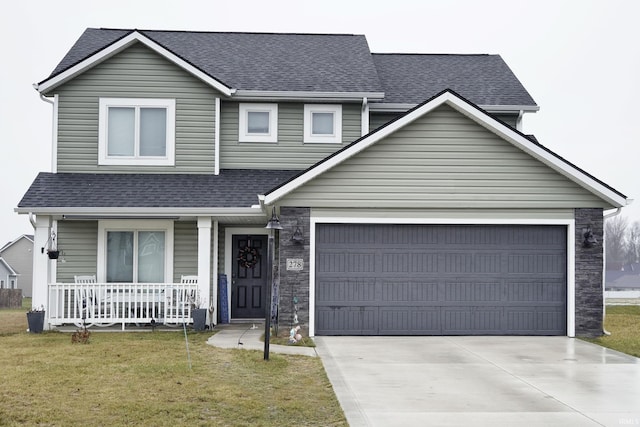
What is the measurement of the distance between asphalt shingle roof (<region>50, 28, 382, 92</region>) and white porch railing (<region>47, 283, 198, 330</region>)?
5.21 metres

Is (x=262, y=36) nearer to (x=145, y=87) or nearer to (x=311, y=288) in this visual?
(x=145, y=87)

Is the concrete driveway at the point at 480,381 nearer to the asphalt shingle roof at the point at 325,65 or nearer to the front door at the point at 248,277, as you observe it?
the front door at the point at 248,277

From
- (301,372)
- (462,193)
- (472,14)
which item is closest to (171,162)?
(462,193)

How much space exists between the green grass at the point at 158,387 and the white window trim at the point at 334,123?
6.75m

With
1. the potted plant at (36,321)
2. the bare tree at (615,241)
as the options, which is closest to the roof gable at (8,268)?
the potted plant at (36,321)

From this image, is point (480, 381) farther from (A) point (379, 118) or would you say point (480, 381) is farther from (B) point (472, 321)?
(A) point (379, 118)

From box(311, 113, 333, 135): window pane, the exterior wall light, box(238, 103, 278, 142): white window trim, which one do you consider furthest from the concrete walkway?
the exterior wall light

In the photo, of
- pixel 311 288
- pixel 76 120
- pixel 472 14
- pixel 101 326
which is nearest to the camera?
pixel 311 288

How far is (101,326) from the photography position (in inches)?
640

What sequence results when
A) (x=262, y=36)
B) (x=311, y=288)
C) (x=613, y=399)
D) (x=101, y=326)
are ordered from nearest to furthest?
(x=613, y=399), (x=311, y=288), (x=101, y=326), (x=262, y=36)

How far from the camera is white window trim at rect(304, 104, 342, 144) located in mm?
18359

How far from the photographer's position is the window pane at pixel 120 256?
674 inches

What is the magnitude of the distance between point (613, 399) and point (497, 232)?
6411 millimetres

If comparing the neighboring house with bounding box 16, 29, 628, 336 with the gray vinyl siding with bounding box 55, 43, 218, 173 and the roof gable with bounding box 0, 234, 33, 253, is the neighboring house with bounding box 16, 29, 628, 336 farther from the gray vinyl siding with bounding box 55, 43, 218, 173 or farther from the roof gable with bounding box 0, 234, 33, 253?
the roof gable with bounding box 0, 234, 33, 253
